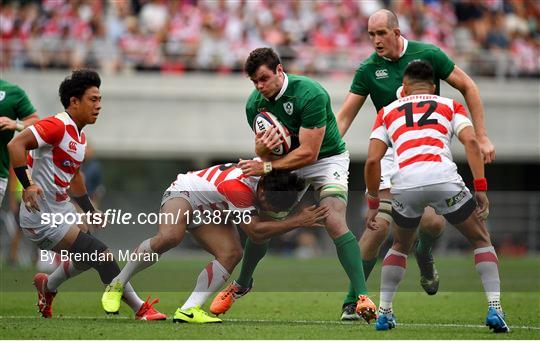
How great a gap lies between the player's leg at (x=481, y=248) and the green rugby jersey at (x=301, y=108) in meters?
1.35

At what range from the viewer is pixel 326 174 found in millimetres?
9805

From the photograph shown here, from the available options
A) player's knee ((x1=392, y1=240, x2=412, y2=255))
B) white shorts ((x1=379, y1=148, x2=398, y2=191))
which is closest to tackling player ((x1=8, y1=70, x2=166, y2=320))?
player's knee ((x1=392, y1=240, x2=412, y2=255))

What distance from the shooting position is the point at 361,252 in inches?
397

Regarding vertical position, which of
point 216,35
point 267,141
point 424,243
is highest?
point 267,141

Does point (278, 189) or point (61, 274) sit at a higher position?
point (278, 189)

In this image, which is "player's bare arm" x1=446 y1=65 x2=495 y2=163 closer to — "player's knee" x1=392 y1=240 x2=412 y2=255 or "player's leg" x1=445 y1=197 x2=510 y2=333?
"player's leg" x1=445 y1=197 x2=510 y2=333

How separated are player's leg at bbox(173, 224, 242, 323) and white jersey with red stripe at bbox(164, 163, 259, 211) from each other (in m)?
0.20

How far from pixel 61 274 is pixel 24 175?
3.54ft

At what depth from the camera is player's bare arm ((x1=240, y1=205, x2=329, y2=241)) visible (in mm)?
9477

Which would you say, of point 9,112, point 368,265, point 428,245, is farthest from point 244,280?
point 9,112

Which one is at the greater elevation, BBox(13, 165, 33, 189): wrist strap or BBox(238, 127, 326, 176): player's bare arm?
BBox(238, 127, 326, 176): player's bare arm

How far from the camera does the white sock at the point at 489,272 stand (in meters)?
8.75

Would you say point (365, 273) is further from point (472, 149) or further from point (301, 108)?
point (472, 149)

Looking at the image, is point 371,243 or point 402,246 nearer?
point 402,246
